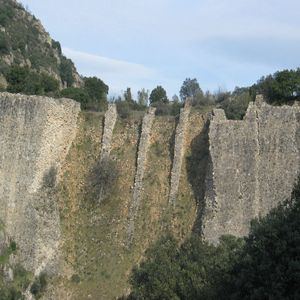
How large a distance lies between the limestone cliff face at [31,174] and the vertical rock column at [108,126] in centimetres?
269

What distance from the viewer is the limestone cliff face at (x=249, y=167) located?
106 ft

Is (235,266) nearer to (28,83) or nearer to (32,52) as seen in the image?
(28,83)

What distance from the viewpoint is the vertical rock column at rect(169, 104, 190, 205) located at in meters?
35.6

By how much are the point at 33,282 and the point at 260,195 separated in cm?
1209

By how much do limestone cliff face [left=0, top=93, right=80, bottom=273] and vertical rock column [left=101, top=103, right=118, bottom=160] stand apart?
269cm

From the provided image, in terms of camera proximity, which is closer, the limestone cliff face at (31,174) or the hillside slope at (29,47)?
the limestone cliff face at (31,174)

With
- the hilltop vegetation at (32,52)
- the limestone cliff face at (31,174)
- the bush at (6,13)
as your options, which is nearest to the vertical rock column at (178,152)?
the limestone cliff face at (31,174)

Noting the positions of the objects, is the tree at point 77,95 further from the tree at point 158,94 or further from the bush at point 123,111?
the tree at point 158,94

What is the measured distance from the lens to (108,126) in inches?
1535

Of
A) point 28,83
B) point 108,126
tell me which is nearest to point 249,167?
point 108,126

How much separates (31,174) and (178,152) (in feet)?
26.2

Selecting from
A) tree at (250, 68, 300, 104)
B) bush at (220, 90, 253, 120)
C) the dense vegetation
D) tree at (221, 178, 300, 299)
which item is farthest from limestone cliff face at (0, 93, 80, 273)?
tree at (221, 178, 300, 299)

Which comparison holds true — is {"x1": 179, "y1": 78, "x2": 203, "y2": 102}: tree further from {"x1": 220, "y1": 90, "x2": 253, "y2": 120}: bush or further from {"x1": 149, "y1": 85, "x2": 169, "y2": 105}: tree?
{"x1": 220, "y1": 90, "x2": 253, "y2": 120}: bush

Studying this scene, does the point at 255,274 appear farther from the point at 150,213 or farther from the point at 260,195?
the point at 150,213
